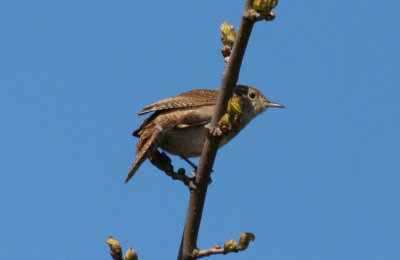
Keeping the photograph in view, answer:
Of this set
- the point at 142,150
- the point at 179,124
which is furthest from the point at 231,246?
the point at 179,124

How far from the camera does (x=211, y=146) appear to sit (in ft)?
9.46

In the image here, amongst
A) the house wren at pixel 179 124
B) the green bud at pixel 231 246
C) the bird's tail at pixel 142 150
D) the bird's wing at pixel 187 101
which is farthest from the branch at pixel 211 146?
the bird's wing at pixel 187 101

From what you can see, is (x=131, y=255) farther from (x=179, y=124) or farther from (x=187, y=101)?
(x=187, y=101)

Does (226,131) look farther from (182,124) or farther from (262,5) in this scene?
(182,124)

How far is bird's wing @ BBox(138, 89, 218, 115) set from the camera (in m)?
4.91

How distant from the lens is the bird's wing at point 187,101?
16.1 ft

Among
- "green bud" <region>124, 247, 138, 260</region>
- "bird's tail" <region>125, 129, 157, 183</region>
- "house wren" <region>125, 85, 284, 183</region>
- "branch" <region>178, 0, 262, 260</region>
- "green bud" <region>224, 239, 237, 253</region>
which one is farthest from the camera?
"house wren" <region>125, 85, 284, 183</region>

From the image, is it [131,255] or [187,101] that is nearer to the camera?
[131,255]

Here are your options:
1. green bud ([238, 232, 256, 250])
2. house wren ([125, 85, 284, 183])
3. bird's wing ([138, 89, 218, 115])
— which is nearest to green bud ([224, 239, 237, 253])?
green bud ([238, 232, 256, 250])

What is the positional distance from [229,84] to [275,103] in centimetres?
348

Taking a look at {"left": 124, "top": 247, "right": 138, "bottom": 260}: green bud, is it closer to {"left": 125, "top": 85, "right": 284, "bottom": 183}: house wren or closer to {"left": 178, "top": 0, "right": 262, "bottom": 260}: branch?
{"left": 178, "top": 0, "right": 262, "bottom": 260}: branch

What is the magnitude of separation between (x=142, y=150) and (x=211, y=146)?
5.33ft

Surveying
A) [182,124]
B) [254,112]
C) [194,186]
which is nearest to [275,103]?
[254,112]

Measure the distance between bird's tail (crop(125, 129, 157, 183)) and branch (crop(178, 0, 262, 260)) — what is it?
4.45ft
